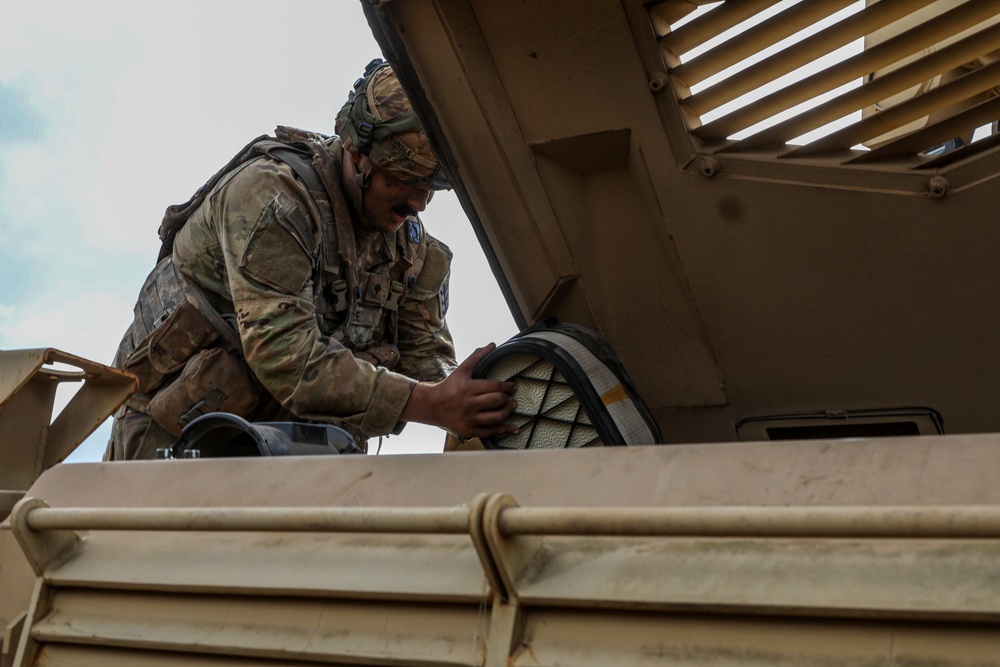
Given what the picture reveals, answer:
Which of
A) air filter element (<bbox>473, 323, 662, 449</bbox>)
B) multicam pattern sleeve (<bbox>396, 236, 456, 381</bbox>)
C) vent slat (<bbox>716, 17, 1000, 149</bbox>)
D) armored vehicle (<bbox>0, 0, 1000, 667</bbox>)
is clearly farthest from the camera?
multicam pattern sleeve (<bbox>396, 236, 456, 381</bbox>)

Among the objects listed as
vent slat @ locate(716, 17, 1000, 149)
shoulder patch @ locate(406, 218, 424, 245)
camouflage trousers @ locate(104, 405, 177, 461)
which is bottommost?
camouflage trousers @ locate(104, 405, 177, 461)

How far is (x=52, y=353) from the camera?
2.19m

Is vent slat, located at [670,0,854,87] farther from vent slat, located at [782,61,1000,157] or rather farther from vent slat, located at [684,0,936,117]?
vent slat, located at [782,61,1000,157]

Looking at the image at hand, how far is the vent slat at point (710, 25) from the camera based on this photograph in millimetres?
1923

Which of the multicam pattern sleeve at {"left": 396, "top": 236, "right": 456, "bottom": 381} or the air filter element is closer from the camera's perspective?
the air filter element

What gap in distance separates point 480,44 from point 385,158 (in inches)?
59.2

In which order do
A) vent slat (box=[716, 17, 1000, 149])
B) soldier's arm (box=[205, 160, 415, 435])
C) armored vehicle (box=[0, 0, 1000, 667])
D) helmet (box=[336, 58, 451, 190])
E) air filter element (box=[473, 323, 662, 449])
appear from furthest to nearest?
helmet (box=[336, 58, 451, 190]) → soldier's arm (box=[205, 160, 415, 435]) → air filter element (box=[473, 323, 662, 449]) → vent slat (box=[716, 17, 1000, 149]) → armored vehicle (box=[0, 0, 1000, 667])

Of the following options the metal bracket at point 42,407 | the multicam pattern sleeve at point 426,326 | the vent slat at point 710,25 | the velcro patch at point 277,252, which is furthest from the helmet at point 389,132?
the vent slat at point 710,25

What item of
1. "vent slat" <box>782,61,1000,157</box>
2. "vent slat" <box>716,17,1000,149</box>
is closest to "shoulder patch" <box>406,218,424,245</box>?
"vent slat" <box>716,17,1000,149</box>

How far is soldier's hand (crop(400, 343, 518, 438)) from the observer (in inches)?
87.0

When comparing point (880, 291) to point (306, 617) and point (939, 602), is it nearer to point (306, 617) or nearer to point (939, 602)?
point (939, 602)

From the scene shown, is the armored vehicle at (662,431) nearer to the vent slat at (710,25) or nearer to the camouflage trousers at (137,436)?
the vent slat at (710,25)

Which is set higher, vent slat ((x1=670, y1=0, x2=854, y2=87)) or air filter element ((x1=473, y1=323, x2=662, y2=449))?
vent slat ((x1=670, y1=0, x2=854, y2=87))

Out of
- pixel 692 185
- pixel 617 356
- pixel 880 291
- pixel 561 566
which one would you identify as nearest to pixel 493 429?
pixel 617 356
